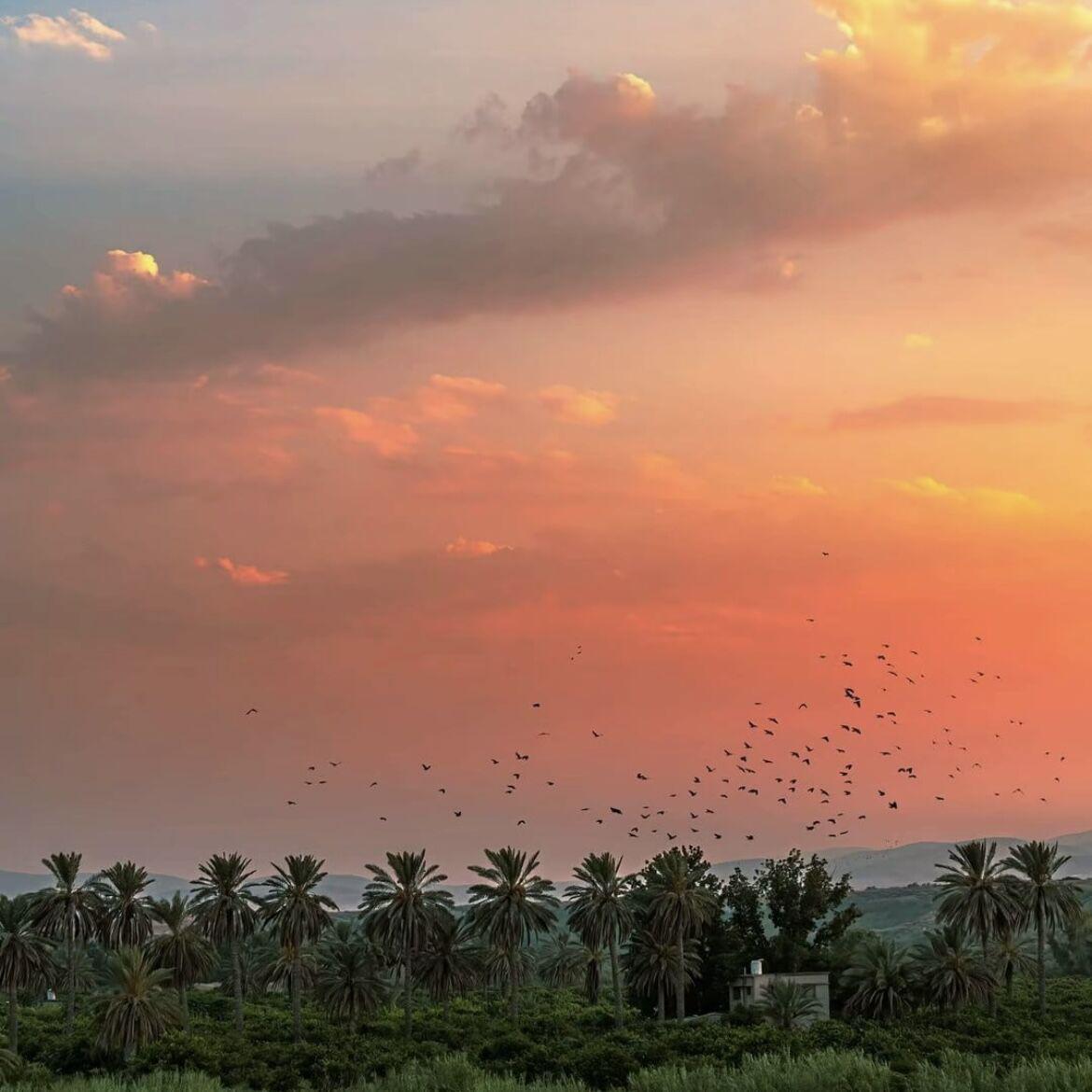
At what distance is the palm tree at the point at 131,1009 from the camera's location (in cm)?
10406

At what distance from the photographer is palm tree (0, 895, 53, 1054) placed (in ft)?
379

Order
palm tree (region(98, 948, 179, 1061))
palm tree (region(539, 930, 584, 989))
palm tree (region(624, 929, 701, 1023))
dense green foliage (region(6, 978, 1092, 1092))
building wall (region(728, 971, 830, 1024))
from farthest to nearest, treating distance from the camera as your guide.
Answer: palm tree (region(539, 930, 584, 989)) → palm tree (region(624, 929, 701, 1023)) → building wall (region(728, 971, 830, 1024)) → palm tree (region(98, 948, 179, 1061)) → dense green foliage (region(6, 978, 1092, 1092))

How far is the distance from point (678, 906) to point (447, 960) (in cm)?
2040

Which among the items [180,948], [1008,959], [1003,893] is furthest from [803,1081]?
[1008,959]

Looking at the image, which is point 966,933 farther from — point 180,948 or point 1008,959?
point 180,948

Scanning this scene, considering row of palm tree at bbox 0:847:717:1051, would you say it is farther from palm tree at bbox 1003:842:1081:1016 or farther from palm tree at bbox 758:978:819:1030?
palm tree at bbox 1003:842:1081:1016

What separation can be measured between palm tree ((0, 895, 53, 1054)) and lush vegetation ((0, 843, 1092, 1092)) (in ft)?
0.55

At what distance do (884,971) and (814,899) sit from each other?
21899mm

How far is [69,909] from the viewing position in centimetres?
12194

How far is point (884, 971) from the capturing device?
122 metres

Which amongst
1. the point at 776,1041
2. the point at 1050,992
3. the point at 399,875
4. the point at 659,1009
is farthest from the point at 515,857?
the point at 1050,992

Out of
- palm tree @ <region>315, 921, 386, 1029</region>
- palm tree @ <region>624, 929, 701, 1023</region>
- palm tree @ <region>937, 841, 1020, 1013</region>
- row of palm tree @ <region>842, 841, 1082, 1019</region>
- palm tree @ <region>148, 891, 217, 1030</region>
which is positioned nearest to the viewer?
row of palm tree @ <region>842, 841, 1082, 1019</region>

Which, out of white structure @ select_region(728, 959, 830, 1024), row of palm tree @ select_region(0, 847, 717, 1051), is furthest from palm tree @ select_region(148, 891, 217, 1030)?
white structure @ select_region(728, 959, 830, 1024)

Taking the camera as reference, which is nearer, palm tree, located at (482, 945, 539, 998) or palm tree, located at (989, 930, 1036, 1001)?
palm tree, located at (482, 945, 539, 998)
